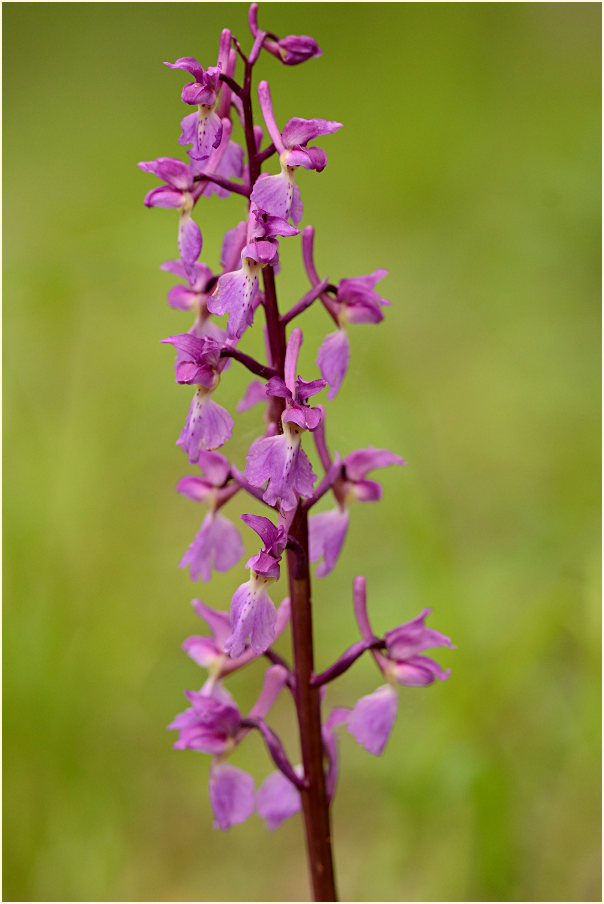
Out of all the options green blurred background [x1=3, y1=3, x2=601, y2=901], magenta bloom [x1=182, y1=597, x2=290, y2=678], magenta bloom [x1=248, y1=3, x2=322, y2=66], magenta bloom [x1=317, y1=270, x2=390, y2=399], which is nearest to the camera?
magenta bloom [x1=248, y1=3, x2=322, y2=66]

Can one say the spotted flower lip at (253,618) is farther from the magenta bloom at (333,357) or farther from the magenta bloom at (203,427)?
the magenta bloom at (333,357)

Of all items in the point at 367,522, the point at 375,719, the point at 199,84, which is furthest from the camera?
the point at 367,522

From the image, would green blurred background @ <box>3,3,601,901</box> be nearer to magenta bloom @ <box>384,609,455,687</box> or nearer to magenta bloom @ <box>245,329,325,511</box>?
magenta bloom @ <box>245,329,325,511</box>

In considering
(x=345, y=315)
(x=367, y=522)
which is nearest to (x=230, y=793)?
(x=345, y=315)

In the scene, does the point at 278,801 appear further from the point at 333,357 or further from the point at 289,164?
the point at 289,164

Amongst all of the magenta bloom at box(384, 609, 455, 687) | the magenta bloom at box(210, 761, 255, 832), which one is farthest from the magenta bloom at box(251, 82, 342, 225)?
the magenta bloom at box(210, 761, 255, 832)
